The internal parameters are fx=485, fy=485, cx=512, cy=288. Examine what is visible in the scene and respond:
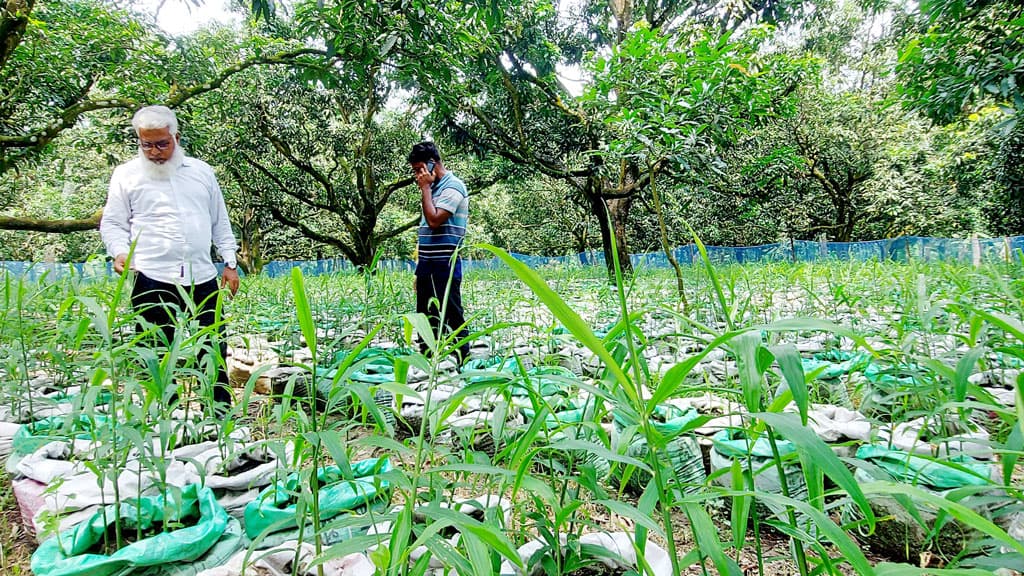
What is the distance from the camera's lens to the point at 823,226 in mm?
14469

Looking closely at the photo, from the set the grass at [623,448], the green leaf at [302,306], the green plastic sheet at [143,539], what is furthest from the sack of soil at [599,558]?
the green plastic sheet at [143,539]

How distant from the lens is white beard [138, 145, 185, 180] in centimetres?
188

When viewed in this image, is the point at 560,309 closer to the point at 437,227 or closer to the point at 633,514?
the point at 633,514

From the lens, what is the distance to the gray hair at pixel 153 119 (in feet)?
5.89

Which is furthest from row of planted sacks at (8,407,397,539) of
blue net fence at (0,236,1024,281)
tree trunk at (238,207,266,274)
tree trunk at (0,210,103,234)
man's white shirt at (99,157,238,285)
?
tree trunk at (238,207,266,274)

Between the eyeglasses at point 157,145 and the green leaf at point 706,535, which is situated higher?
the eyeglasses at point 157,145

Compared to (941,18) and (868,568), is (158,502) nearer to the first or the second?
(868,568)

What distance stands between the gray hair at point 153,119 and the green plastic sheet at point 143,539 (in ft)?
4.57

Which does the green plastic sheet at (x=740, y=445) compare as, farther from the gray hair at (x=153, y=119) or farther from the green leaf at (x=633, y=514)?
the gray hair at (x=153, y=119)

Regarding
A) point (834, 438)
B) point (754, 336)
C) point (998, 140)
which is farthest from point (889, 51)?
point (754, 336)

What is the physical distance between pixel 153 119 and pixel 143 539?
154cm

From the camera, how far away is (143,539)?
96 centimetres

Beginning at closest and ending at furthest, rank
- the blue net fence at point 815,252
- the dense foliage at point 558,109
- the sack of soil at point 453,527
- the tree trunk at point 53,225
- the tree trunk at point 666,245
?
1. the sack of soil at point 453,527
2. the tree trunk at point 666,245
3. the dense foliage at point 558,109
4. the tree trunk at point 53,225
5. the blue net fence at point 815,252

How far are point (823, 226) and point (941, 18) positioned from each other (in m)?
10.7
